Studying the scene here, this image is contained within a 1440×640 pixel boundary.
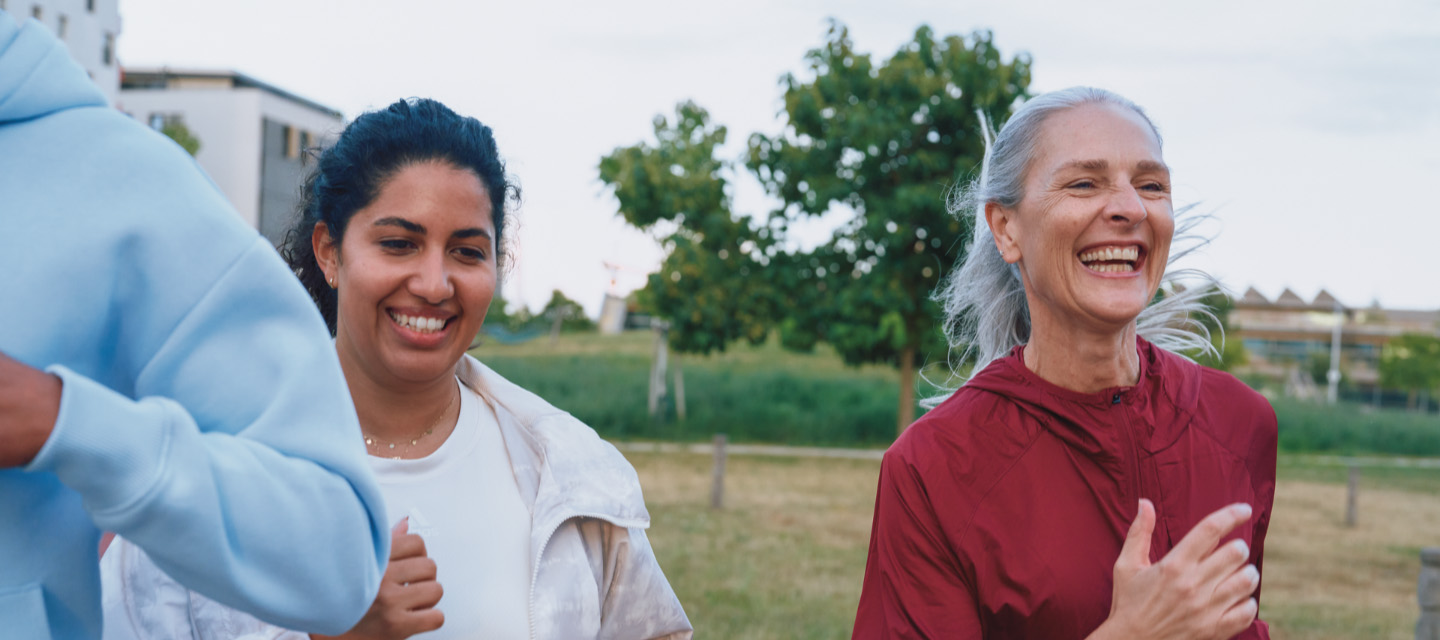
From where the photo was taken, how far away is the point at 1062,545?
241cm

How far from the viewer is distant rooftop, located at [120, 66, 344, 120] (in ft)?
187

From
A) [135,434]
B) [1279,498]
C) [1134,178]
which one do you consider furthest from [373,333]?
[1279,498]

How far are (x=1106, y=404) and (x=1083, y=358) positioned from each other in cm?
12

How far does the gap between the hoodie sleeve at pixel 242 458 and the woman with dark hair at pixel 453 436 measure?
3.27 feet

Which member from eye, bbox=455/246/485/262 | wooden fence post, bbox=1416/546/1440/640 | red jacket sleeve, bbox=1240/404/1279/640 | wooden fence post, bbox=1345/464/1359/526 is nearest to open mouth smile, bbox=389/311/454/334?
eye, bbox=455/246/485/262

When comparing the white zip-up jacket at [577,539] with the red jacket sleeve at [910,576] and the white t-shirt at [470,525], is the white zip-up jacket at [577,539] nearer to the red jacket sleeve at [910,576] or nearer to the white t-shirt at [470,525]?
the white t-shirt at [470,525]

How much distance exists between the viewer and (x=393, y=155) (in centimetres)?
241

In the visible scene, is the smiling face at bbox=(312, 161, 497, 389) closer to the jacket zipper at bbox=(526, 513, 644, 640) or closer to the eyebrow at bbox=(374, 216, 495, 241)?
the eyebrow at bbox=(374, 216, 495, 241)

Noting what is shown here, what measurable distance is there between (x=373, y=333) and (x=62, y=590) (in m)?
1.14

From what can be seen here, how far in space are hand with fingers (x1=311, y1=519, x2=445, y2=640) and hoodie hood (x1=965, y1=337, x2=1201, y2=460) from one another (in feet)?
4.79

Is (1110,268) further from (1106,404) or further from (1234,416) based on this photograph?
(1234,416)

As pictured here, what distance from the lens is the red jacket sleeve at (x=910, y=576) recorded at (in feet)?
7.86

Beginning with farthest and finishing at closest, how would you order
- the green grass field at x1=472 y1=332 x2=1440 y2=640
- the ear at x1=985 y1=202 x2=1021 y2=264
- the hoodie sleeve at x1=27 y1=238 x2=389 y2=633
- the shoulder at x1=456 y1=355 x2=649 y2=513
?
the green grass field at x1=472 y1=332 x2=1440 y2=640, the ear at x1=985 y1=202 x2=1021 y2=264, the shoulder at x1=456 y1=355 x2=649 y2=513, the hoodie sleeve at x1=27 y1=238 x2=389 y2=633

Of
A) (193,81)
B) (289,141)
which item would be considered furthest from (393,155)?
(193,81)
